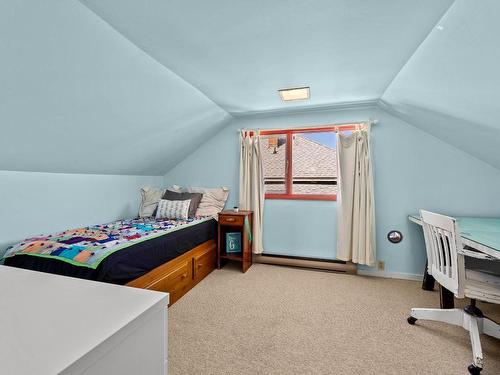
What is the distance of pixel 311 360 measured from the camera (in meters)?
1.64

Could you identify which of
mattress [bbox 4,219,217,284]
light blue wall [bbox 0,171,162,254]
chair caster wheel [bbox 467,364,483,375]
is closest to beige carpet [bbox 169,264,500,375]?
chair caster wheel [bbox 467,364,483,375]

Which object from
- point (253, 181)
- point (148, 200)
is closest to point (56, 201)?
point (148, 200)

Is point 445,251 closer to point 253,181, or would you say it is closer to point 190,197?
point 253,181

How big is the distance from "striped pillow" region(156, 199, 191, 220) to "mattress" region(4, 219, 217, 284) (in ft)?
2.24

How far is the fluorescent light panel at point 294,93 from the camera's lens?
2.64 meters

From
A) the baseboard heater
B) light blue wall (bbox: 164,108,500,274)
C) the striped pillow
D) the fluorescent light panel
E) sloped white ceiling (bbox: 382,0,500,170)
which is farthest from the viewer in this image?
the striped pillow

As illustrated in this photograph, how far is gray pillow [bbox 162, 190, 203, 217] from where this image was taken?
3461 millimetres

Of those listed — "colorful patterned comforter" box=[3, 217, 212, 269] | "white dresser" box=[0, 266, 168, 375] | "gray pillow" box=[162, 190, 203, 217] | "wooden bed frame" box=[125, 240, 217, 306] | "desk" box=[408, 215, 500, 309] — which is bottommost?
"wooden bed frame" box=[125, 240, 217, 306]

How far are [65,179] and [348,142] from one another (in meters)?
3.38

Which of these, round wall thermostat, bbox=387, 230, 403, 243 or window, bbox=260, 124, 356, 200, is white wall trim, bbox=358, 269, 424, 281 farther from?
window, bbox=260, 124, 356, 200

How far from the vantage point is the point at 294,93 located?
2729 mm

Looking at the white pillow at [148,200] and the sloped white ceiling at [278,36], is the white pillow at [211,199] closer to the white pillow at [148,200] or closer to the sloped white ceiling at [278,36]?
the white pillow at [148,200]

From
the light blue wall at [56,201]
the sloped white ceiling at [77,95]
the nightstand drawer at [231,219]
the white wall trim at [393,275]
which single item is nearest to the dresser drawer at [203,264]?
the nightstand drawer at [231,219]

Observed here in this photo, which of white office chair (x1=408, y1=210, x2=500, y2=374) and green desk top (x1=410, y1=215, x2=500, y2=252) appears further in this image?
green desk top (x1=410, y1=215, x2=500, y2=252)
